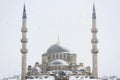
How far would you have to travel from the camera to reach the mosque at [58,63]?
44.2m

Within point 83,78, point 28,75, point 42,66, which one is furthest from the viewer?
point 42,66

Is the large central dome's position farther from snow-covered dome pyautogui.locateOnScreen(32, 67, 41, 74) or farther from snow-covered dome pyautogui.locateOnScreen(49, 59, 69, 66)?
snow-covered dome pyautogui.locateOnScreen(32, 67, 41, 74)

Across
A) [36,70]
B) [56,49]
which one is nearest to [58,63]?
[36,70]

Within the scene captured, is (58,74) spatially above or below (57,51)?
below

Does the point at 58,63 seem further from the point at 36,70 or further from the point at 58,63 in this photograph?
the point at 36,70

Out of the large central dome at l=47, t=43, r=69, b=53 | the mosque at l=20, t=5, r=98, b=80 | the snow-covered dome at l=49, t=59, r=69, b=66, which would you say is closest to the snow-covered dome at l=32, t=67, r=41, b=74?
the mosque at l=20, t=5, r=98, b=80

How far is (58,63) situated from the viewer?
46.6 metres

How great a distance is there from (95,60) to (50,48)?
888 centimetres

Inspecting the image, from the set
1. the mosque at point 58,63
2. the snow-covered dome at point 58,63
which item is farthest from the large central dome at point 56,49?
the snow-covered dome at point 58,63

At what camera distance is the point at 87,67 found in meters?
46.3

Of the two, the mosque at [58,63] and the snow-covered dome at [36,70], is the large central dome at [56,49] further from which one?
the snow-covered dome at [36,70]

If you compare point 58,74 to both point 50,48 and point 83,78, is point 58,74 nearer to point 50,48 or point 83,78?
point 83,78

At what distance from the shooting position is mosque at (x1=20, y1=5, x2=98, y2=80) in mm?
44219

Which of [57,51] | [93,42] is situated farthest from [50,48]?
[93,42]
